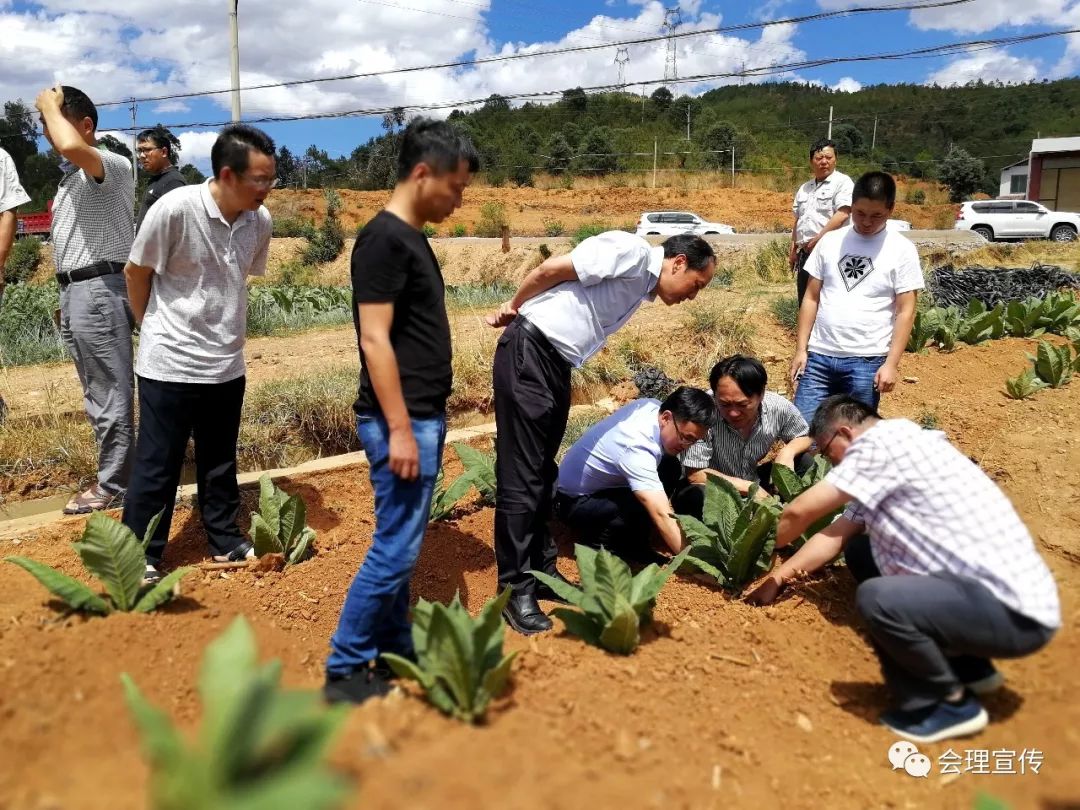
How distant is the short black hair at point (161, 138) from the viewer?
414cm

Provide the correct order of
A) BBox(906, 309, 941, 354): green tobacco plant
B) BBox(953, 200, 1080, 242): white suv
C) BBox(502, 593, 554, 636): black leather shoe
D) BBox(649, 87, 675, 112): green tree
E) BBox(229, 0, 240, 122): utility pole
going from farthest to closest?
BBox(649, 87, 675, 112): green tree < BBox(953, 200, 1080, 242): white suv < BBox(229, 0, 240, 122): utility pole < BBox(906, 309, 941, 354): green tobacco plant < BBox(502, 593, 554, 636): black leather shoe

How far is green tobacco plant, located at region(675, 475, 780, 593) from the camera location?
10.9 ft

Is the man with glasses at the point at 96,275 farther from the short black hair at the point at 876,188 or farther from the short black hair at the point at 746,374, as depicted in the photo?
the short black hair at the point at 876,188

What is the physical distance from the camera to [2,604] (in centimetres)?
269

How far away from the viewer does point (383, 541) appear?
8.26ft

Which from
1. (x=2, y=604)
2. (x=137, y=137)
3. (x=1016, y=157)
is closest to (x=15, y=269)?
(x=137, y=137)

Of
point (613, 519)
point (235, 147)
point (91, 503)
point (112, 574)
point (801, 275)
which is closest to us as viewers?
point (112, 574)

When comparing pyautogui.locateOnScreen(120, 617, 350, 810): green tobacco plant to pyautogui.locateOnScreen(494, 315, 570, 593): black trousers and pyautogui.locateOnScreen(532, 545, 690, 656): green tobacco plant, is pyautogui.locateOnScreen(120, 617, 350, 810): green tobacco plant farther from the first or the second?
pyautogui.locateOnScreen(494, 315, 570, 593): black trousers

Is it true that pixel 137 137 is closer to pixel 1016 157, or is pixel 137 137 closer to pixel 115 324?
pixel 115 324

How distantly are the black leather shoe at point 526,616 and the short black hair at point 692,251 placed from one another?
58.4 inches

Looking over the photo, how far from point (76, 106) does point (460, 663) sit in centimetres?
305

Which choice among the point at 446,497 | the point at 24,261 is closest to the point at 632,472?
the point at 446,497

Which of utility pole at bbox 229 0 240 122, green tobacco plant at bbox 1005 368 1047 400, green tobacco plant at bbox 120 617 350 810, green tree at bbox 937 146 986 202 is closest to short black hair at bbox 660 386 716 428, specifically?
green tobacco plant at bbox 120 617 350 810

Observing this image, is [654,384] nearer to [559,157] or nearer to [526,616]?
[526,616]
